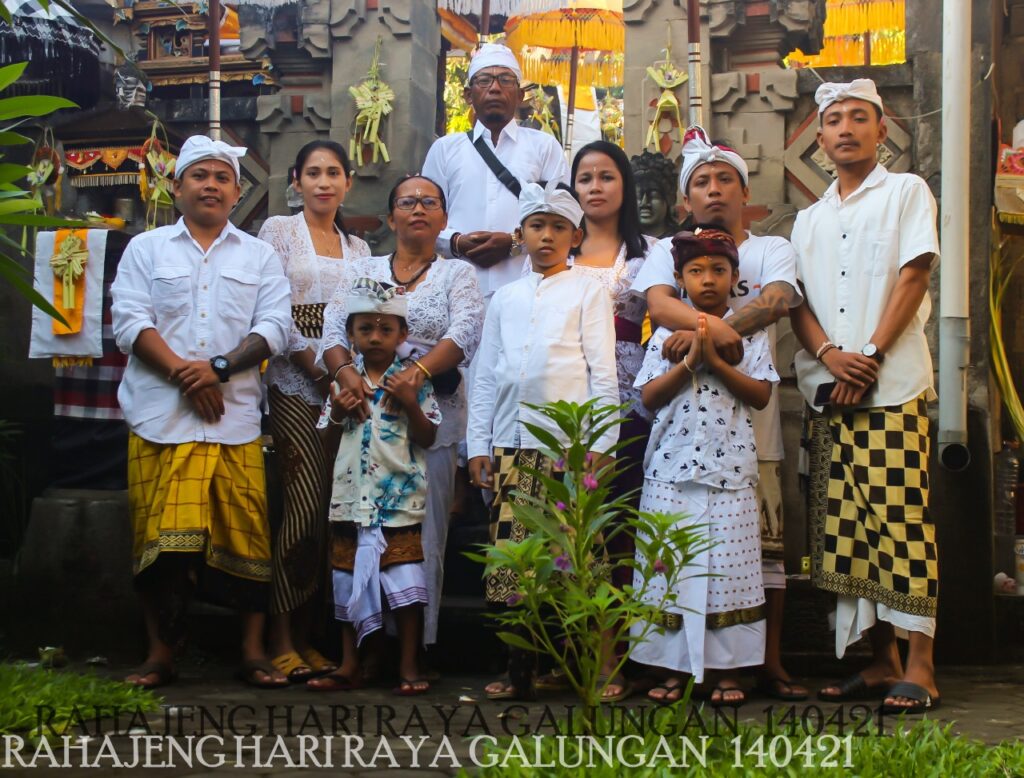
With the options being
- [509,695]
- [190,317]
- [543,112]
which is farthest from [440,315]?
[543,112]

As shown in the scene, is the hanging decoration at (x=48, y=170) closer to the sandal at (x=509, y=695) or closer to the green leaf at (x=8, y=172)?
the green leaf at (x=8, y=172)

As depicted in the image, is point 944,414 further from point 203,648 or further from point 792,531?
point 203,648

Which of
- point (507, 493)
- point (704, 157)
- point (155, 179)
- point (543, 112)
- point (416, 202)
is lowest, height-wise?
point (507, 493)

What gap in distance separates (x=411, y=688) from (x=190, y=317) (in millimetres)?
1829

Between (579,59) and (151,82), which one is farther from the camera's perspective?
(579,59)

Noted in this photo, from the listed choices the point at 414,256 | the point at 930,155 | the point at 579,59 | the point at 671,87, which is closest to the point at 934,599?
the point at 414,256

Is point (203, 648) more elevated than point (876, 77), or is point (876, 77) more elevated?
point (876, 77)

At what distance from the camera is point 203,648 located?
608 cm

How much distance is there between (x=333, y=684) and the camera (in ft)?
Result: 17.0

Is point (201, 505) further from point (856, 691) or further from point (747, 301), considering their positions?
point (856, 691)

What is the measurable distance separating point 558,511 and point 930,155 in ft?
15.3

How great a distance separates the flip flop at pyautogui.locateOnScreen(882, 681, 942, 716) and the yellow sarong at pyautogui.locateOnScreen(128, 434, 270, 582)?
2.58 m

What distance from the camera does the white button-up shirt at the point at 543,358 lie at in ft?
16.7

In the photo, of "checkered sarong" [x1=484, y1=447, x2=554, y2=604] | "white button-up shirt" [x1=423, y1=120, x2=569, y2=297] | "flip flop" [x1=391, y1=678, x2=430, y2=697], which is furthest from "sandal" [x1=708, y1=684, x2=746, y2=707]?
"white button-up shirt" [x1=423, y1=120, x2=569, y2=297]
